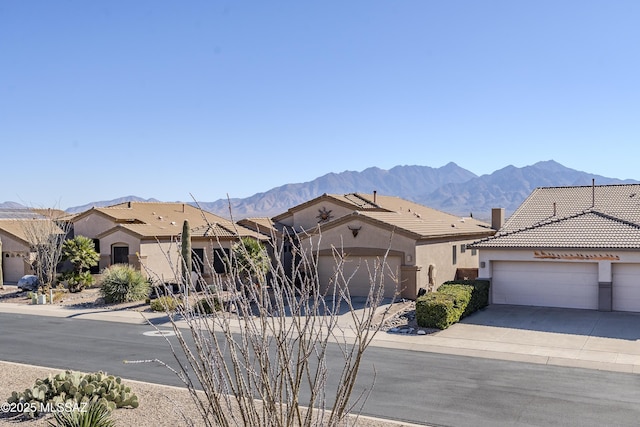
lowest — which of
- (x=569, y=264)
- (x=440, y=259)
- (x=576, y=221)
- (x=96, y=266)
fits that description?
(x=96, y=266)

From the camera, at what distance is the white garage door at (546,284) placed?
942 inches

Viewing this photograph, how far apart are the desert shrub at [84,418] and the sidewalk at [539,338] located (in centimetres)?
1023

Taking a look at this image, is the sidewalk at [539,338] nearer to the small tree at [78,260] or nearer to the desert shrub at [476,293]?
the desert shrub at [476,293]

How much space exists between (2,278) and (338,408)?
37.7m

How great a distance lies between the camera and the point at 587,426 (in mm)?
10969

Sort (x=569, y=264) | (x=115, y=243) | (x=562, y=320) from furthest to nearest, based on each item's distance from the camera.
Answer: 1. (x=115, y=243)
2. (x=569, y=264)
3. (x=562, y=320)

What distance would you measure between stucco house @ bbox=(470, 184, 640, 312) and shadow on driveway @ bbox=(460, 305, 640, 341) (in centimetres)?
55

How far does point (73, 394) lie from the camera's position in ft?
34.2

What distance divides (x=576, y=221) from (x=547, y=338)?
900 centimetres

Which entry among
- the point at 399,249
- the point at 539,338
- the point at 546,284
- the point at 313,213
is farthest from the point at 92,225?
the point at 539,338

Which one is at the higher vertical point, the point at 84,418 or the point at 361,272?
the point at 84,418

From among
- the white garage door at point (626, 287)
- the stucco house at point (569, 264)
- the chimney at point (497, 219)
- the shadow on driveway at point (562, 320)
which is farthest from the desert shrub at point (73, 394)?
the chimney at point (497, 219)

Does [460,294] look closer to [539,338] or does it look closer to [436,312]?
[436,312]

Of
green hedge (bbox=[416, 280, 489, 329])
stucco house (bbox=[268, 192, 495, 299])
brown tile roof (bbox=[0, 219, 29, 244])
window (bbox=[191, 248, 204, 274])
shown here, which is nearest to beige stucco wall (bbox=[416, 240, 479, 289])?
stucco house (bbox=[268, 192, 495, 299])
